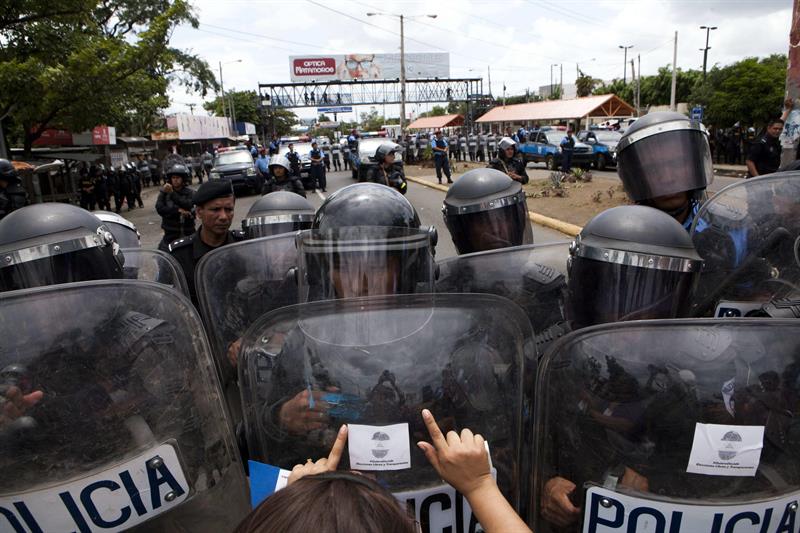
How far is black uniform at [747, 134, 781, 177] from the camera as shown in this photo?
26.3ft

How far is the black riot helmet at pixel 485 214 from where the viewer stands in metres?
2.97

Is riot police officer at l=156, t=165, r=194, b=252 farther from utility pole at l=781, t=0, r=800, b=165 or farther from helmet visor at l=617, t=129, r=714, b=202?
utility pole at l=781, t=0, r=800, b=165

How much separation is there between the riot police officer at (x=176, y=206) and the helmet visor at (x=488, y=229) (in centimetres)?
559

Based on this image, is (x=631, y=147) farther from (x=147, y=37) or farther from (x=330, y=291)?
(x=147, y=37)

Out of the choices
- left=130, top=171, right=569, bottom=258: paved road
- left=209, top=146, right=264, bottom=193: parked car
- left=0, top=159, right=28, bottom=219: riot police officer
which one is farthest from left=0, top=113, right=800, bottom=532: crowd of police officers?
left=209, top=146, right=264, bottom=193: parked car

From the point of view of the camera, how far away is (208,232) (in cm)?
352

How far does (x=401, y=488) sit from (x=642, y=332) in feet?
2.15

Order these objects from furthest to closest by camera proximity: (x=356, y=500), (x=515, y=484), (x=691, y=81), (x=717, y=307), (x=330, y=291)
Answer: (x=691, y=81)
(x=717, y=307)
(x=330, y=291)
(x=515, y=484)
(x=356, y=500)

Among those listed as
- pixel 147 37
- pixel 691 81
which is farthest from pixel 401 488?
pixel 691 81

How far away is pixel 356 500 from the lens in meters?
0.95

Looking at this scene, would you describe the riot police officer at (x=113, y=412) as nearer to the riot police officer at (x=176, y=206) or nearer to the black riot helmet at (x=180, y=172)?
the riot police officer at (x=176, y=206)

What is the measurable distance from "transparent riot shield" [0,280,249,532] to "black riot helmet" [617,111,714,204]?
97.3 inches

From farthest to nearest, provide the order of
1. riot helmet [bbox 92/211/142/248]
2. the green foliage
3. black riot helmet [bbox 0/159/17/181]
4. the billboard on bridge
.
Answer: the billboard on bridge
the green foliage
black riot helmet [bbox 0/159/17/181]
riot helmet [bbox 92/211/142/248]

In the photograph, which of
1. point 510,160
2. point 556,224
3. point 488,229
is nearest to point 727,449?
Result: point 488,229
